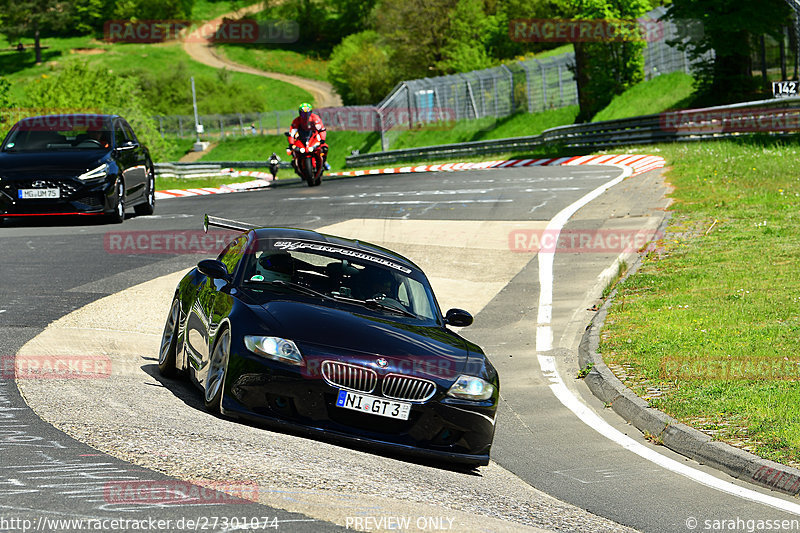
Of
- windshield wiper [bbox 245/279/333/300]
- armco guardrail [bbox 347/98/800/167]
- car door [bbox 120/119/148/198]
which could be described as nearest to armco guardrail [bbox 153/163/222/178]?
armco guardrail [bbox 347/98/800/167]

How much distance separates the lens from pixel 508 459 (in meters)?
8.20

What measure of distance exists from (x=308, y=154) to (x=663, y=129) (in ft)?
45.1

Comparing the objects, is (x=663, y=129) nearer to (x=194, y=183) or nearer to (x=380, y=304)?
(x=194, y=183)

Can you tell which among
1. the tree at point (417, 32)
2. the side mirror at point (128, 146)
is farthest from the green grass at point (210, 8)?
the side mirror at point (128, 146)

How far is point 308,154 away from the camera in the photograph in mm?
28781

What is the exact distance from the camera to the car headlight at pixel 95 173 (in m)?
17.9

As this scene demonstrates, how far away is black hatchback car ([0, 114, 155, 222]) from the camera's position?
17781 mm

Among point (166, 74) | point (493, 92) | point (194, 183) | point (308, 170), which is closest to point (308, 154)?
point (308, 170)

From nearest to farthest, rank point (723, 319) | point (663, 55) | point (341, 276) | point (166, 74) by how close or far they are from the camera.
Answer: point (341, 276) < point (723, 319) < point (663, 55) < point (166, 74)

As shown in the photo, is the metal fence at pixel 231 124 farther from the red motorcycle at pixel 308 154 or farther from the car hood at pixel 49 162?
the car hood at pixel 49 162

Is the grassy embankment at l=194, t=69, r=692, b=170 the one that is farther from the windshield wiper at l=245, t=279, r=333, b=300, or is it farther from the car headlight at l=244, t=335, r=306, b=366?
the car headlight at l=244, t=335, r=306, b=366

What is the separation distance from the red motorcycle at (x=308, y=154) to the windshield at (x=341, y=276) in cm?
1957

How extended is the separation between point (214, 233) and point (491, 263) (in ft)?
19.5

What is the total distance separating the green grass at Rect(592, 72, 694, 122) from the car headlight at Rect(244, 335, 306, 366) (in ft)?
131
